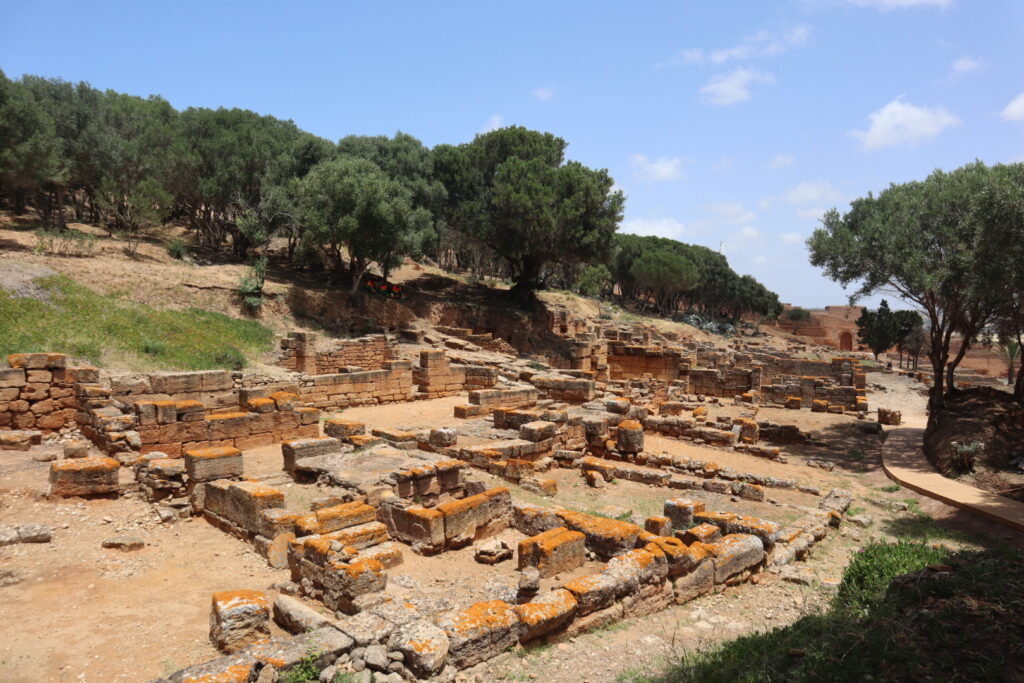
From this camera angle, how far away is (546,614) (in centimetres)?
605

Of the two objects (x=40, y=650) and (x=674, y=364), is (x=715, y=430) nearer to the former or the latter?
(x=674, y=364)

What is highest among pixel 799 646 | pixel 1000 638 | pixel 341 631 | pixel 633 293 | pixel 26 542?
pixel 633 293

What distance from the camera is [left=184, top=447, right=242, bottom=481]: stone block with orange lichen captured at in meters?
9.94

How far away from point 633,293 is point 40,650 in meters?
76.5

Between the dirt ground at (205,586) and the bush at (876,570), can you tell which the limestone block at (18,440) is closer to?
the dirt ground at (205,586)

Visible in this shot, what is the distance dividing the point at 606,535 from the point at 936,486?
9.73m

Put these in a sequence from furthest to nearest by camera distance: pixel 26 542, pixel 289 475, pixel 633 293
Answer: pixel 633 293 → pixel 289 475 → pixel 26 542

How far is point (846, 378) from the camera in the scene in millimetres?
30719

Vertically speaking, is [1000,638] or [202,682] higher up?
[1000,638]

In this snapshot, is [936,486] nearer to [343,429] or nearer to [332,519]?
[332,519]

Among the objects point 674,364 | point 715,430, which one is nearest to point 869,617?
point 715,430

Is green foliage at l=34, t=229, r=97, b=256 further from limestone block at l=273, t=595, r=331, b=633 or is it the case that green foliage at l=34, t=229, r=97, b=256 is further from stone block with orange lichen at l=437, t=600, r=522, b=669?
stone block with orange lichen at l=437, t=600, r=522, b=669

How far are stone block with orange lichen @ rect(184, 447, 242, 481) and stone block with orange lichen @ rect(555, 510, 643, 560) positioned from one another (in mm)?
5862

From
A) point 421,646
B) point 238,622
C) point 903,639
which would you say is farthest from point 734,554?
point 238,622
